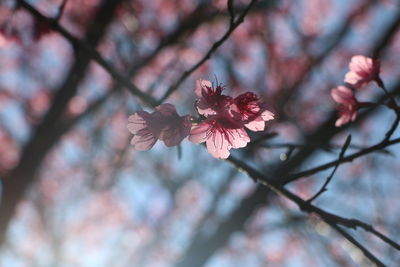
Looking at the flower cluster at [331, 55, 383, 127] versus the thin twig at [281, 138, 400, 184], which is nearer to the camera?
the thin twig at [281, 138, 400, 184]

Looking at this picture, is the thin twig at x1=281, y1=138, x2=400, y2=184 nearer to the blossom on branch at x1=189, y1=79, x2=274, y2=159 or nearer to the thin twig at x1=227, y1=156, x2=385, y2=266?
the thin twig at x1=227, y1=156, x2=385, y2=266

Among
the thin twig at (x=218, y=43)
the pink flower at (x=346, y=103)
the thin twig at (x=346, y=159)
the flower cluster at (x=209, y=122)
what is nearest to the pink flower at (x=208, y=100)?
the flower cluster at (x=209, y=122)

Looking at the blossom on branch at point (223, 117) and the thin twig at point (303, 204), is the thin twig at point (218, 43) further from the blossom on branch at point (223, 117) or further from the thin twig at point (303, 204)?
the thin twig at point (303, 204)

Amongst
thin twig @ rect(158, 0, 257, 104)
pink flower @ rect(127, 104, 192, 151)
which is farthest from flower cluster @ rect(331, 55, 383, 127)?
pink flower @ rect(127, 104, 192, 151)

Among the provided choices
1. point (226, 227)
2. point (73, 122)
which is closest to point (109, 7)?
point (73, 122)

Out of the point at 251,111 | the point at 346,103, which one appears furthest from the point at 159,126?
the point at 346,103

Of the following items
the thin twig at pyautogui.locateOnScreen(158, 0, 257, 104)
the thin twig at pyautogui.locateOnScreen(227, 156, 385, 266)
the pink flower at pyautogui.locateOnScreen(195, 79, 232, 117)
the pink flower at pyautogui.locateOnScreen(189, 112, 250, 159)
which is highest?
the thin twig at pyautogui.locateOnScreen(158, 0, 257, 104)

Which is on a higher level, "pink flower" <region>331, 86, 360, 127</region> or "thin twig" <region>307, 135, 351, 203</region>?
"pink flower" <region>331, 86, 360, 127</region>

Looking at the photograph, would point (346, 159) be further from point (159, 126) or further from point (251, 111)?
point (159, 126)
